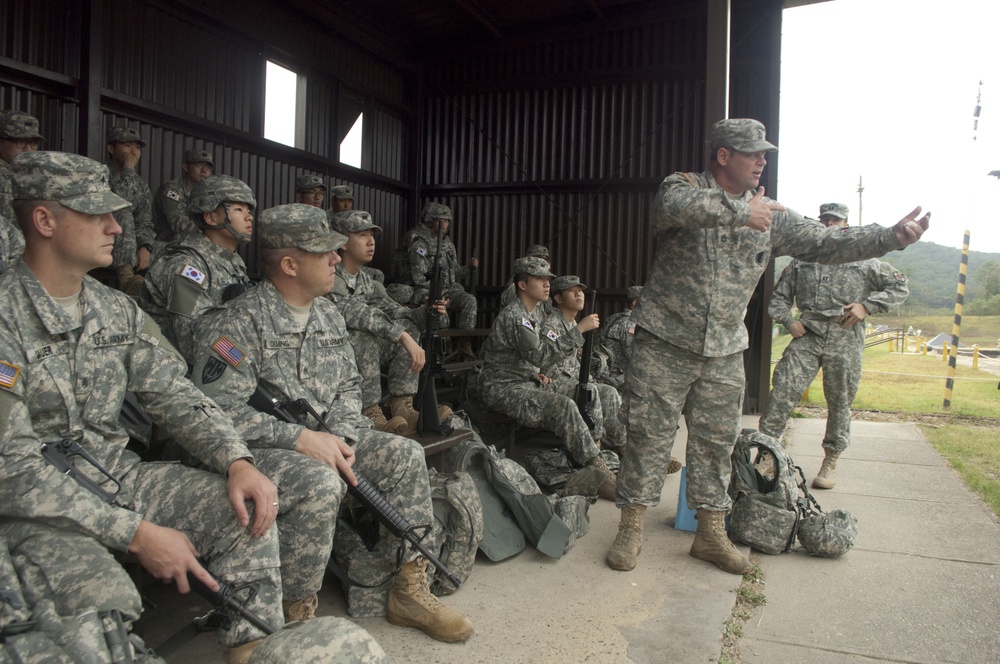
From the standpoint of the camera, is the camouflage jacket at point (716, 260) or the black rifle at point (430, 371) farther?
the black rifle at point (430, 371)

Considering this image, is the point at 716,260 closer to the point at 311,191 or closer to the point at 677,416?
the point at 677,416

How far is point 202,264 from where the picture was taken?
12.2 feet

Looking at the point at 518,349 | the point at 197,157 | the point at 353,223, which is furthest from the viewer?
the point at 197,157

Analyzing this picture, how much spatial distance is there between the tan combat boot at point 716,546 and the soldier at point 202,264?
251 centimetres

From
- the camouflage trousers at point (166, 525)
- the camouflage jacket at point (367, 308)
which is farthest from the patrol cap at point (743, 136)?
the camouflage trousers at point (166, 525)

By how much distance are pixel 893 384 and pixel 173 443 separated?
13239mm

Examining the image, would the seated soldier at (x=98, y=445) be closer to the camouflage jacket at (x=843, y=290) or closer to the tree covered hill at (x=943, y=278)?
the camouflage jacket at (x=843, y=290)

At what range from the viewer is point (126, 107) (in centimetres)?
630

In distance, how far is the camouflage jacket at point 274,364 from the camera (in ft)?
8.71

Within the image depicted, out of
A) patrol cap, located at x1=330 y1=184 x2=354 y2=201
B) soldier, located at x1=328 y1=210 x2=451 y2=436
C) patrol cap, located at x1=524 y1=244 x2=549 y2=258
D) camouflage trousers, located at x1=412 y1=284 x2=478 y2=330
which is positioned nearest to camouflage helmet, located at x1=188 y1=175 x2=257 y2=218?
soldier, located at x1=328 y1=210 x2=451 y2=436

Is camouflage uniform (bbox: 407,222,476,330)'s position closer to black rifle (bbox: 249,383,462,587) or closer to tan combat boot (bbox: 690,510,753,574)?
tan combat boot (bbox: 690,510,753,574)

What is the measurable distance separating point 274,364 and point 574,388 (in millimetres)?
3395

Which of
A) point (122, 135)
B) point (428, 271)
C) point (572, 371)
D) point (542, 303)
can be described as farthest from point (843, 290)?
point (122, 135)

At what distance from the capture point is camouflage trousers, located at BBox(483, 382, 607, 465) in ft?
16.5
